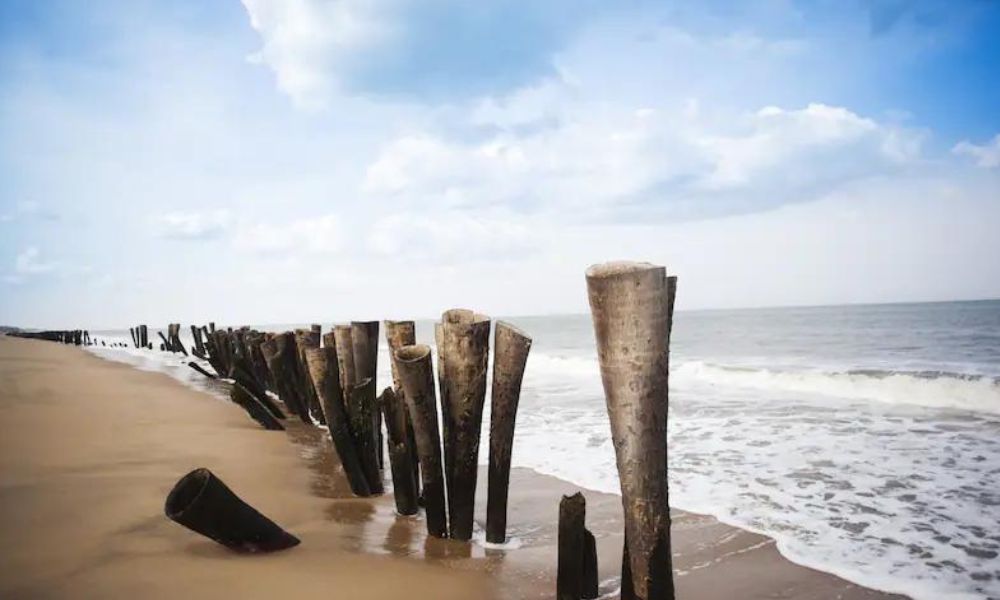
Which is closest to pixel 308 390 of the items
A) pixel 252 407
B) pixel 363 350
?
pixel 252 407

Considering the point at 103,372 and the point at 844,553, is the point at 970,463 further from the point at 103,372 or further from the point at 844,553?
the point at 103,372

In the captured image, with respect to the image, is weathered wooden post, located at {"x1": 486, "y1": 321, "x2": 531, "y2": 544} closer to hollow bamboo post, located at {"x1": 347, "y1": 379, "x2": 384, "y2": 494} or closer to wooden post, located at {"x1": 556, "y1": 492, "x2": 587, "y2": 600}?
wooden post, located at {"x1": 556, "y1": 492, "x2": 587, "y2": 600}

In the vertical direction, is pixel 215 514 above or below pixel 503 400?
below

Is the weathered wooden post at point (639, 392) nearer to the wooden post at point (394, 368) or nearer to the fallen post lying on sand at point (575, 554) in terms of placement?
the fallen post lying on sand at point (575, 554)

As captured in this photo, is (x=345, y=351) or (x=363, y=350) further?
(x=345, y=351)

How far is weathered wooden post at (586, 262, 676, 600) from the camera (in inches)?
109

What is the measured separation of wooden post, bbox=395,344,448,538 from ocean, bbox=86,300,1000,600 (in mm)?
2548

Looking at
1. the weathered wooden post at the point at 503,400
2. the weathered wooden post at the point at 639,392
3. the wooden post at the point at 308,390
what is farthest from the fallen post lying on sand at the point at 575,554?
the wooden post at the point at 308,390

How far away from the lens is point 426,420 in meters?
4.46

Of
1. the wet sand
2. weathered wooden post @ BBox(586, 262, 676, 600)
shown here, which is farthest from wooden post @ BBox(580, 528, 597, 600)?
weathered wooden post @ BBox(586, 262, 676, 600)

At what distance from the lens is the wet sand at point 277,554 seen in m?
3.44

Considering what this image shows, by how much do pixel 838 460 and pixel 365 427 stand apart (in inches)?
240

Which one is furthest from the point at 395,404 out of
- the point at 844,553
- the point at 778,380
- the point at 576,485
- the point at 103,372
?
the point at 778,380

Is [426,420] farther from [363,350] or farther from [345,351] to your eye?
[345,351]
